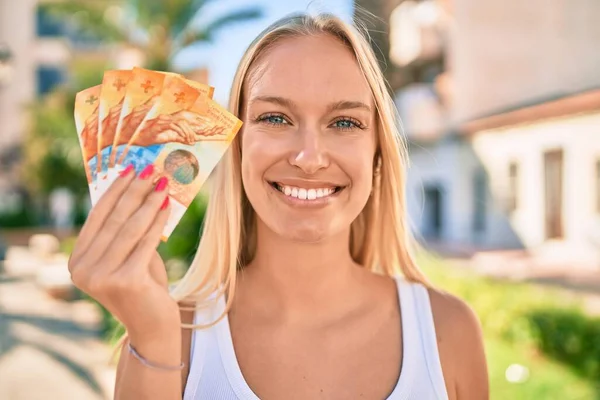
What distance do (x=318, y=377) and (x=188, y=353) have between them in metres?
0.36

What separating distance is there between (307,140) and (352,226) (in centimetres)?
59

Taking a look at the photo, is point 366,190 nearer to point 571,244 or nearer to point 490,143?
point 571,244

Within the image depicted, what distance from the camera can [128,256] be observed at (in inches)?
48.9

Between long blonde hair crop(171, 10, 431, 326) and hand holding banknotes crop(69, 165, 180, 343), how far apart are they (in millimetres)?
441

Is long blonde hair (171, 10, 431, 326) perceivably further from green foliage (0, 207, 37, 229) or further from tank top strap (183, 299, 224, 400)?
green foliage (0, 207, 37, 229)

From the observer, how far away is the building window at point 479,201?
1711 cm

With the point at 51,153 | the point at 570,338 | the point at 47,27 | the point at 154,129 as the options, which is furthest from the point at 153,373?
the point at 47,27

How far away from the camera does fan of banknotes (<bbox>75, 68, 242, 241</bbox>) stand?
4.51 ft

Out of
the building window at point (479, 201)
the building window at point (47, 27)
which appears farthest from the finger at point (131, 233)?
the building window at point (47, 27)

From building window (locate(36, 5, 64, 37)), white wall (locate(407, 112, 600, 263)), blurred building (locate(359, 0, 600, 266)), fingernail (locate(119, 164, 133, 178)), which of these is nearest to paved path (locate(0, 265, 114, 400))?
fingernail (locate(119, 164, 133, 178))

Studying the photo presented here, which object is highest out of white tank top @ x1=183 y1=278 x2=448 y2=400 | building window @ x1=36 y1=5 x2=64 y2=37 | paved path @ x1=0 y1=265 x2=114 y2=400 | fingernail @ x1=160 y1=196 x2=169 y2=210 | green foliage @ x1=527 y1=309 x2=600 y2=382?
building window @ x1=36 y1=5 x2=64 y2=37

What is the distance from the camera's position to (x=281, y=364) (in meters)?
1.65

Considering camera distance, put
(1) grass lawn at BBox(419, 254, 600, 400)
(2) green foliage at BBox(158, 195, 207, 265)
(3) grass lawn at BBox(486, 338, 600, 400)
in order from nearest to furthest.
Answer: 1. (3) grass lawn at BBox(486, 338, 600, 400)
2. (1) grass lawn at BBox(419, 254, 600, 400)
3. (2) green foliage at BBox(158, 195, 207, 265)

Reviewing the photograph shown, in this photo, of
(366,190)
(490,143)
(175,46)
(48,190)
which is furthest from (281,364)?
(48,190)
